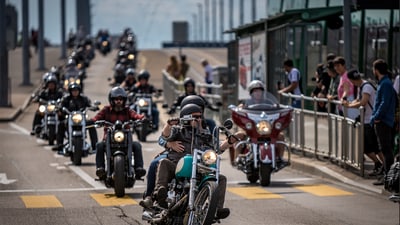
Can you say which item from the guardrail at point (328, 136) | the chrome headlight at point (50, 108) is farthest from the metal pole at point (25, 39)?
the guardrail at point (328, 136)

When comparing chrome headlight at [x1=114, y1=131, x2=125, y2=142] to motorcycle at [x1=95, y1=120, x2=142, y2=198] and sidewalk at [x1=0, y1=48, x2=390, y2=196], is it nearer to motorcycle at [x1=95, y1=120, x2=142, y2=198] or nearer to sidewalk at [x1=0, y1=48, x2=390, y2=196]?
motorcycle at [x1=95, y1=120, x2=142, y2=198]

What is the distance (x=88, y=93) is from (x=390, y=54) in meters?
30.8

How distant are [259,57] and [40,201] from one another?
42.7ft

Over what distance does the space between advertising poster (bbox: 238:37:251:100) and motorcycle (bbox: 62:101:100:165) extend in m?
7.26

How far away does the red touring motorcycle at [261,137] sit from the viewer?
1986cm

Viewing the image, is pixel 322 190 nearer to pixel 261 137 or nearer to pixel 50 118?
pixel 261 137

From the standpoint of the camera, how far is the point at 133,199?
18016 millimetres

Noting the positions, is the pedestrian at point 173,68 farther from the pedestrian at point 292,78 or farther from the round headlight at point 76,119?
the round headlight at point 76,119

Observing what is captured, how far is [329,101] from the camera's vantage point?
22.4 meters

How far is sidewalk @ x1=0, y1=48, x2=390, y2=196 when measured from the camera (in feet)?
65.9

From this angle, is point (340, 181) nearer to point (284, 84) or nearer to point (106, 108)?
point (106, 108)

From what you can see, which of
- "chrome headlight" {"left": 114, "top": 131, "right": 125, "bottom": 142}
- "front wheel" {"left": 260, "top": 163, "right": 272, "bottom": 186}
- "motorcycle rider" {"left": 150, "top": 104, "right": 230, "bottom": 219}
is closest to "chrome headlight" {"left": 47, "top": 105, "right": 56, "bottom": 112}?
"front wheel" {"left": 260, "top": 163, "right": 272, "bottom": 186}

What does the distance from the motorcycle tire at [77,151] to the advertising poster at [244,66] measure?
764 centimetres

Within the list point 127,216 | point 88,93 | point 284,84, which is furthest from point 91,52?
point 127,216
